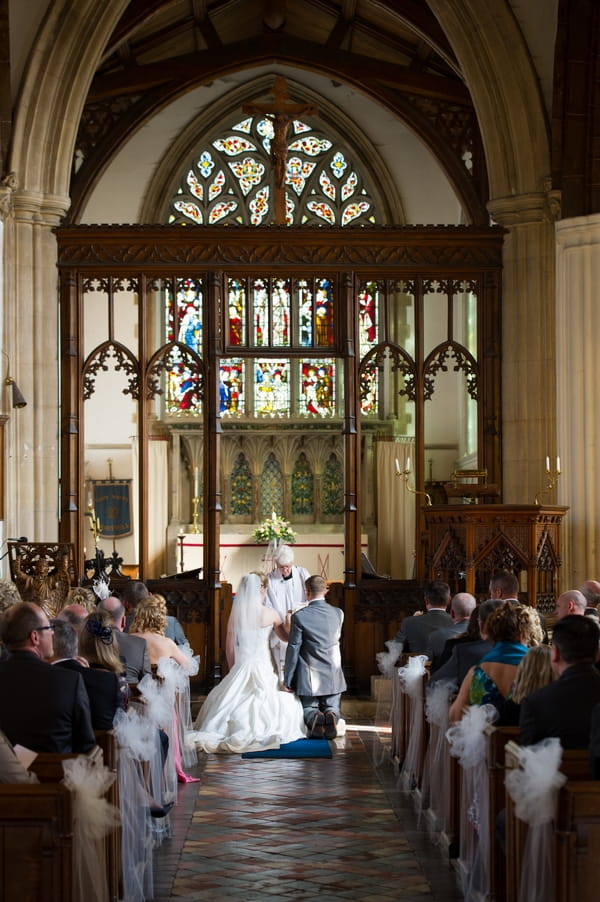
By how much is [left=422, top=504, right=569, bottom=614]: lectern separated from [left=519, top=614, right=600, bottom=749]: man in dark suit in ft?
20.2

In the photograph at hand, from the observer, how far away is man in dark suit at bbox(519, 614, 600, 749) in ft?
14.3

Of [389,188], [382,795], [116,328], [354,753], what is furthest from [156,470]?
[382,795]

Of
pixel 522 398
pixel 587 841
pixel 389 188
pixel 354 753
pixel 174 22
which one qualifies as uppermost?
pixel 174 22

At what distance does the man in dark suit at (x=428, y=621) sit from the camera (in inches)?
322

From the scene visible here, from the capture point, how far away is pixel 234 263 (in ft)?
42.1

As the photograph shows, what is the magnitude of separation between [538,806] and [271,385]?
15.1 meters

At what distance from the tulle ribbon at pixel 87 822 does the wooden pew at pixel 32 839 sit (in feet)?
0.40

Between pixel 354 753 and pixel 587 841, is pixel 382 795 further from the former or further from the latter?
pixel 587 841

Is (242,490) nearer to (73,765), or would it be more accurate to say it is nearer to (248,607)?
(248,607)

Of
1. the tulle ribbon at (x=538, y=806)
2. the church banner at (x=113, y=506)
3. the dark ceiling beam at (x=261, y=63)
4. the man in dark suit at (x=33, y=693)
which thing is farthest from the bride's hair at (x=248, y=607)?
the church banner at (x=113, y=506)

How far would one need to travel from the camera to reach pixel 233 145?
1955 centimetres

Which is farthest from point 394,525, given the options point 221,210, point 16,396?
point 16,396

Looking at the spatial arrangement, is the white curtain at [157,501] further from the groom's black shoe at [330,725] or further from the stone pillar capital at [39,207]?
the groom's black shoe at [330,725]

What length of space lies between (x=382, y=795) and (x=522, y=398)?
5.99 m
